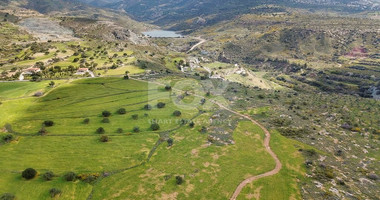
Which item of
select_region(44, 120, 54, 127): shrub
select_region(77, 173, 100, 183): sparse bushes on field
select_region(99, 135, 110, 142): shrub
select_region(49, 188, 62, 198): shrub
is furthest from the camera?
select_region(44, 120, 54, 127): shrub

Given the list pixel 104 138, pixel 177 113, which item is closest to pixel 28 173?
pixel 104 138

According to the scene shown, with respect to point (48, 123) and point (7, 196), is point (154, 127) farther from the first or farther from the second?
point (7, 196)

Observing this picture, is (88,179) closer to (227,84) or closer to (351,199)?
(351,199)

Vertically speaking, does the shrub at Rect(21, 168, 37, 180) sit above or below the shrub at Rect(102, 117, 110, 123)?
below

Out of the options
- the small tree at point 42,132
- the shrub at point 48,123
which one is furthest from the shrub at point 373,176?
the shrub at point 48,123

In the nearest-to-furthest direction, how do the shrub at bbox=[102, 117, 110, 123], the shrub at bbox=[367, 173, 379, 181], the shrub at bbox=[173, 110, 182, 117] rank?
the shrub at bbox=[367, 173, 379, 181], the shrub at bbox=[102, 117, 110, 123], the shrub at bbox=[173, 110, 182, 117]

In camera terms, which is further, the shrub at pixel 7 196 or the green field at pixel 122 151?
the green field at pixel 122 151

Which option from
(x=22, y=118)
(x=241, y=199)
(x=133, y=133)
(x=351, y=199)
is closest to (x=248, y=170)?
(x=241, y=199)

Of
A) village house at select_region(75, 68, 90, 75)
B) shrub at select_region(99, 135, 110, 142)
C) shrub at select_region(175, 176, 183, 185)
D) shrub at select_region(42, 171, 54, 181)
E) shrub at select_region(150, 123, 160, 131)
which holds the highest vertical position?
village house at select_region(75, 68, 90, 75)

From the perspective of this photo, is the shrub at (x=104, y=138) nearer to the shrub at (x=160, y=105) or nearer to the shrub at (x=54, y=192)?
the shrub at (x=54, y=192)

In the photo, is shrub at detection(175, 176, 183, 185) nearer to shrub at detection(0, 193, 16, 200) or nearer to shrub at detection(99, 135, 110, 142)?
shrub at detection(99, 135, 110, 142)

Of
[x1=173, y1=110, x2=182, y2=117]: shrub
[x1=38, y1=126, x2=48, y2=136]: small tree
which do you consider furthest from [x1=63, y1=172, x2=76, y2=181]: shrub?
[x1=173, y1=110, x2=182, y2=117]: shrub
